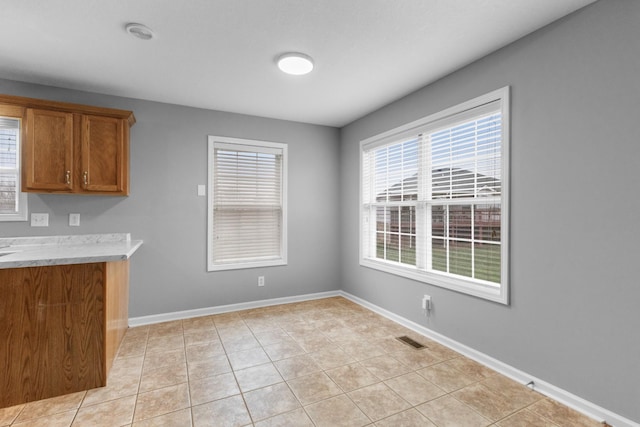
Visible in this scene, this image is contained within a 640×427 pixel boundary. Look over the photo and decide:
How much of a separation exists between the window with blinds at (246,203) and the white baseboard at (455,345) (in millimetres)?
524

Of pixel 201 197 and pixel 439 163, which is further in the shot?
pixel 201 197

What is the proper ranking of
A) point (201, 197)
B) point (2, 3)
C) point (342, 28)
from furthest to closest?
1. point (201, 197)
2. point (342, 28)
3. point (2, 3)

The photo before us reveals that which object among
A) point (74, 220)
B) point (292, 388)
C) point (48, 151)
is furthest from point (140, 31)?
point (292, 388)

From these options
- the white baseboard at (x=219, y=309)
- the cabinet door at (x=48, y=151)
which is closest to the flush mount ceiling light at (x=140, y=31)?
the cabinet door at (x=48, y=151)

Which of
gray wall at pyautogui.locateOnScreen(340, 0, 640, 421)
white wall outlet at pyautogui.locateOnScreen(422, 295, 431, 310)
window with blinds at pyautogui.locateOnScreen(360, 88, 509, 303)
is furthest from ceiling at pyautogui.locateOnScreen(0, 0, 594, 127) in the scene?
white wall outlet at pyautogui.locateOnScreen(422, 295, 431, 310)

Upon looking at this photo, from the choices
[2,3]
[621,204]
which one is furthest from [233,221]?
[621,204]

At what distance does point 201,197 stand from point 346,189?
6.49ft

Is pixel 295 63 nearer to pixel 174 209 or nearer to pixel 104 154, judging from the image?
pixel 104 154

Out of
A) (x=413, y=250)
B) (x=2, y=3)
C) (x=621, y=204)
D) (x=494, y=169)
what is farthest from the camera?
(x=413, y=250)

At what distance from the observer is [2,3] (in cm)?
192

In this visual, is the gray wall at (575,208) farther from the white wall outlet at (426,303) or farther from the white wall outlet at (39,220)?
the white wall outlet at (39,220)

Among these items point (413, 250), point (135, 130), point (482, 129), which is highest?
point (135, 130)

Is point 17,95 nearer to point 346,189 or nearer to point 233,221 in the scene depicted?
point 233,221

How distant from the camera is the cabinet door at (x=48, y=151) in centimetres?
280
